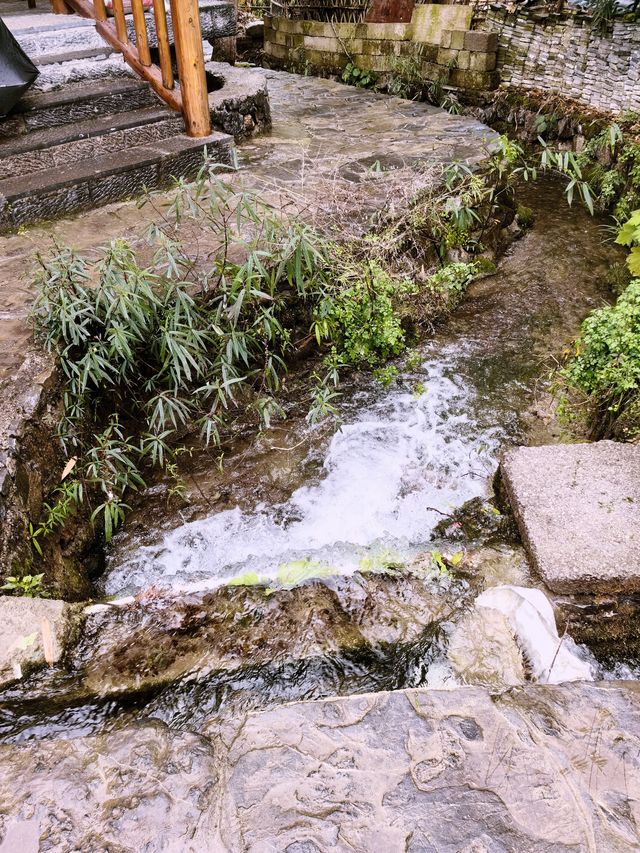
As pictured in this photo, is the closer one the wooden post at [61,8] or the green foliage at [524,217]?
the wooden post at [61,8]

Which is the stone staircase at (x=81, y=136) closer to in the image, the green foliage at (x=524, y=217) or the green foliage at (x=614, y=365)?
the green foliage at (x=524, y=217)

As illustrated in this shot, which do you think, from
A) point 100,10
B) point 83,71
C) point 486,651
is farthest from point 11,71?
point 486,651

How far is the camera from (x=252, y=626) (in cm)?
278

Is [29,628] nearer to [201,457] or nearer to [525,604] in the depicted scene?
[201,457]

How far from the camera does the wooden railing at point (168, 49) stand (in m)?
4.90

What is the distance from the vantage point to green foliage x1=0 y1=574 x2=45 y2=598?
2535mm

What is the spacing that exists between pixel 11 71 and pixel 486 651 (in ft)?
18.7

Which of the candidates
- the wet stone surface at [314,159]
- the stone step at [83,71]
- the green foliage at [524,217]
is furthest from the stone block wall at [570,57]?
the stone step at [83,71]

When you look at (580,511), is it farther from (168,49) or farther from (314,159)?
(168,49)

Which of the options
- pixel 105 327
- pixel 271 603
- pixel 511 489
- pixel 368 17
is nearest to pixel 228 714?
pixel 271 603

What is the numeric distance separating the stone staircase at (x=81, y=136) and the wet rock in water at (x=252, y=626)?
147 inches

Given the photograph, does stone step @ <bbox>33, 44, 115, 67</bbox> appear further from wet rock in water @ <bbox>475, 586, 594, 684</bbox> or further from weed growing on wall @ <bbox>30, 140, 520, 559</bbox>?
→ wet rock in water @ <bbox>475, 586, 594, 684</bbox>

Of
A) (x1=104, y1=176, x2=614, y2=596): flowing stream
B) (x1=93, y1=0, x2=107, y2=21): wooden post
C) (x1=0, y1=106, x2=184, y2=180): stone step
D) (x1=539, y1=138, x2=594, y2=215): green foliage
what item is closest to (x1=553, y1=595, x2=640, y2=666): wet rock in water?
(x1=104, y1=176, x2=614, y2=596): flowing stream

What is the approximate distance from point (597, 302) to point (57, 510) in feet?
16.5
